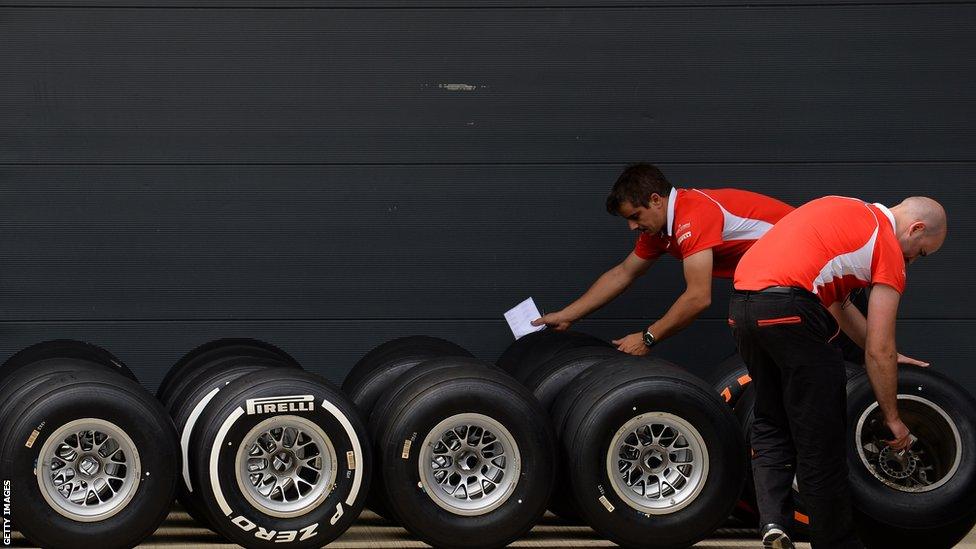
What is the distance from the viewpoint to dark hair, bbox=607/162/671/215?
7277mm

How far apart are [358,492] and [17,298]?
2.98m

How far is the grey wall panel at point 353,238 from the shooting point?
8016mm

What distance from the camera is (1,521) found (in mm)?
6062

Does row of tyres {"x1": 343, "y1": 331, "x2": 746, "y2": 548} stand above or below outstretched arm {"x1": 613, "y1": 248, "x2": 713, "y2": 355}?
below

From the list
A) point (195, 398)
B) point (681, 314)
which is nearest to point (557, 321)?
point (681, 314)

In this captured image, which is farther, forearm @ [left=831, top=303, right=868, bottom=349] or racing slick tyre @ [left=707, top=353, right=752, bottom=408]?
racing slick tyre @ [left=707, top=353, right=752, bottom=408]

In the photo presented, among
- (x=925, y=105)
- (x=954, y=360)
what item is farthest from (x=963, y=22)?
(x=954, y=360)

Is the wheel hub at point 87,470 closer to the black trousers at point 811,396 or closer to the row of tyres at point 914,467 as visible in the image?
the black trousers at point 811,396

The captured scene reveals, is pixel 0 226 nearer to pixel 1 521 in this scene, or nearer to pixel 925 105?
pixel 1 521

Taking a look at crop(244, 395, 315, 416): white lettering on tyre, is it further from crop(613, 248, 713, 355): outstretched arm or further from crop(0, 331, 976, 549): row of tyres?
crop(613, 248, 713, 355): outstretched arm

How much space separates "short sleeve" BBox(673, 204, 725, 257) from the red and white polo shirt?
50.3 inches

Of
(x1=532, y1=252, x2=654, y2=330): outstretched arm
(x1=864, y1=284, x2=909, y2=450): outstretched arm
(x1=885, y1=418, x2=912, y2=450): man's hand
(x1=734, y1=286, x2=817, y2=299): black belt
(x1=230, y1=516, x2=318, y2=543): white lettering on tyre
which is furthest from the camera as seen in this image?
(x1=532, y1=252, x2=654, y2=330): outstretched arm

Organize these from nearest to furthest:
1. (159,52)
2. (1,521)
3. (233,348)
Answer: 1. (1,521)
2. (233,348)
3. (159,52)

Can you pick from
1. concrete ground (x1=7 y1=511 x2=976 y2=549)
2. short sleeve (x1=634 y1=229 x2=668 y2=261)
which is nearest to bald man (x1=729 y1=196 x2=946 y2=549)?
concrete ground (x1=7 y1=511 x2=976 y2=549)
